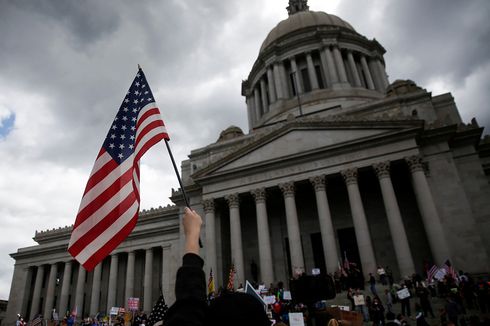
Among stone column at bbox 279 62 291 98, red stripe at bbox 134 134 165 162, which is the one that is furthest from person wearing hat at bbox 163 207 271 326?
stone column at bbox 279 62 291 98

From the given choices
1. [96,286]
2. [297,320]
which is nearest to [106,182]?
[297,320]

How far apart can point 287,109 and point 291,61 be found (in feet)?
28.4

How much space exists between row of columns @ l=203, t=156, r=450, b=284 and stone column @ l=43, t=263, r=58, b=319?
21969 millimetres

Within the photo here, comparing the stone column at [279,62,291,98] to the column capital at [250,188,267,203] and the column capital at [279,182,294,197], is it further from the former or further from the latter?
the column capital at [279,182,294,197]

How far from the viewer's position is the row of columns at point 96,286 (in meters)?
36.4

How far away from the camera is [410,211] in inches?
1137

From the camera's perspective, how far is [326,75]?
157 feet

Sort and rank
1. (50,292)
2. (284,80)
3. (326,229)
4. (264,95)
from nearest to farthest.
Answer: (326,229) < (50,292) < (284,80) < (264,95)

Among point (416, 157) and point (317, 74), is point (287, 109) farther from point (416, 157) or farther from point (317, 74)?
point (416, 157)

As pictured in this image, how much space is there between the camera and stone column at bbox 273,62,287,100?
4841 cm

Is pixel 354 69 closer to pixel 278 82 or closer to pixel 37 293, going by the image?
pixel 278 82

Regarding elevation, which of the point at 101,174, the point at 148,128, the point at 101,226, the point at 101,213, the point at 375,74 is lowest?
the point at 101,226

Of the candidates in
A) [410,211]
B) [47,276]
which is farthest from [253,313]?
[47,276]

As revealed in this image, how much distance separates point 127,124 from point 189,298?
611 cm
